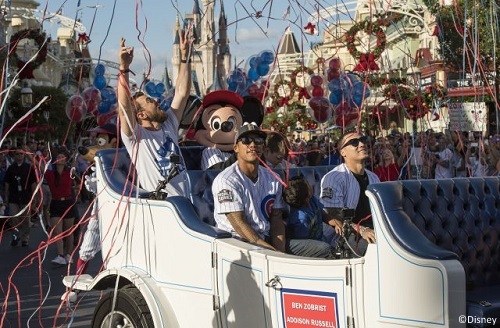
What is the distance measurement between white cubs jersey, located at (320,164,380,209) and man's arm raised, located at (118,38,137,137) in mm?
1315

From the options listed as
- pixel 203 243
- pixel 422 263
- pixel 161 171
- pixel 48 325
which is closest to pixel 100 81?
pixel 48 325

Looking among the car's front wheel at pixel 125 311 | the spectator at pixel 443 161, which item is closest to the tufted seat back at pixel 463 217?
the car's front wheel at pixel 125 311

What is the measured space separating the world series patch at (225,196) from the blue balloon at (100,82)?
1519 cm

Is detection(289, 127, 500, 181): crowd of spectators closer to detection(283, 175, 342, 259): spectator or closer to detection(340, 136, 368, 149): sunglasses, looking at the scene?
detection(340, 136, 368, 149): sunglasses

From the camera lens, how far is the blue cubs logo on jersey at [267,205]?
6.21 m

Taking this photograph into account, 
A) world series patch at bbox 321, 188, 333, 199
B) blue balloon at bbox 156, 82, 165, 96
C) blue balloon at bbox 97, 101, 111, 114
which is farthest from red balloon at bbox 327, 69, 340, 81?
world series patch at bbox 321, 188, 333, 199

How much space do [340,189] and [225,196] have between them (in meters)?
1.06

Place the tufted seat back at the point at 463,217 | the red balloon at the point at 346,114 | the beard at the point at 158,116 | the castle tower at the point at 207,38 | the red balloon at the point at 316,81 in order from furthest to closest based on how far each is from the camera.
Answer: the red balloon at the point at 316,81, the red balloon at the point at 346,114, the beard at the point at 158,116, the castle tower at the point at 207,38, the tufted seat back at the point at 463,217

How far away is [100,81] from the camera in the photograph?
21.0m

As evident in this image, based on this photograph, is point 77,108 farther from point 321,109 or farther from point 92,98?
point 321,109

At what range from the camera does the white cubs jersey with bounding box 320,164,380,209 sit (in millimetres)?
6723

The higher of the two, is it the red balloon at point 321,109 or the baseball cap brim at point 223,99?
the red balloon at point 321,109

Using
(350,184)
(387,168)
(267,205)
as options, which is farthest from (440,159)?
(267,205)

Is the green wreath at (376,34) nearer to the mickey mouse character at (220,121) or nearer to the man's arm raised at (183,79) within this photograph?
the mickey mouse character at (220,121)
